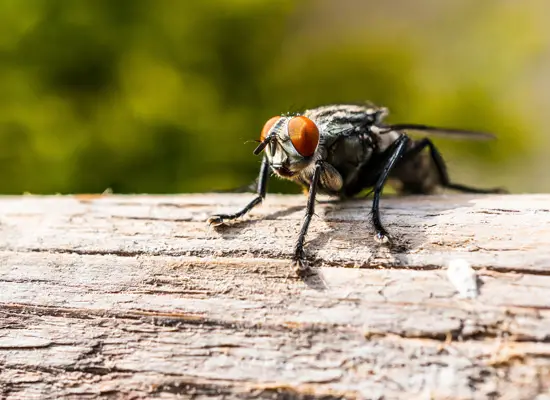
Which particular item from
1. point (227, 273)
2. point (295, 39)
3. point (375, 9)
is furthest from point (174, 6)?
point (375, 9)

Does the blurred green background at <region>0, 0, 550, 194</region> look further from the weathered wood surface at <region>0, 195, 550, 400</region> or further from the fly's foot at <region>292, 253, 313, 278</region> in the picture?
the fly's foot at <region>292, 253, 313, 278</region>

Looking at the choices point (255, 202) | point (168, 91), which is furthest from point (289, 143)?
point (168, 91)

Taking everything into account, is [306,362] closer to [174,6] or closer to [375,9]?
[174,6]

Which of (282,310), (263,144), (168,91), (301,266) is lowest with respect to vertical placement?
(282,310)

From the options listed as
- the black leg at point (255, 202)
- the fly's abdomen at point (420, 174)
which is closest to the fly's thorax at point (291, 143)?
the black leg at point (255, 202)

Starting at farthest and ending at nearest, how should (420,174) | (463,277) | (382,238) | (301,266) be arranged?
(420,174)
(382,238)
(301,266)
(463,277)

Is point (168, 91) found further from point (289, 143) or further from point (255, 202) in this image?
point (289, 143)
